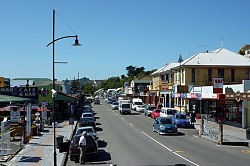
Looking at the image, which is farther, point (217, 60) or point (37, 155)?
point (217, 60)

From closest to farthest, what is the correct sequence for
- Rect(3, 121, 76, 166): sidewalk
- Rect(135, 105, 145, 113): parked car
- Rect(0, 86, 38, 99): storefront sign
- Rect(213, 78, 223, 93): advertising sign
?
Rect(3, 121, 76, 166): sidewalk → Rect(213, 78, 223, 93): advertising sign → Rect(0, 86, 38, 99): storefront sign → Rect(135, 105, 145, 113): parked car

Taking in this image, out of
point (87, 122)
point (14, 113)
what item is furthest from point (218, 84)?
point (14, 113)

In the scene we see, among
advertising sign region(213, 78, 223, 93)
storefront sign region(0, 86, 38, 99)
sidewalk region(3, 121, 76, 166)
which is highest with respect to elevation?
advertising sign region(213, 78, 223, 93)

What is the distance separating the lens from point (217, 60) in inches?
2089

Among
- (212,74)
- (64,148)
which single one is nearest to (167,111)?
(212,74)

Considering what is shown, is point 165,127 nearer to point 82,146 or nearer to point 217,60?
point 82,146

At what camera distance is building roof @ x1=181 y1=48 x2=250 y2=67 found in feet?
170

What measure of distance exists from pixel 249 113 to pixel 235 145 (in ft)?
32.4

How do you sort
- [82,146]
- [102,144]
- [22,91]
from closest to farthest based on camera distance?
[82,146] → [102,144] → [22,91]

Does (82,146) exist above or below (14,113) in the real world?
below

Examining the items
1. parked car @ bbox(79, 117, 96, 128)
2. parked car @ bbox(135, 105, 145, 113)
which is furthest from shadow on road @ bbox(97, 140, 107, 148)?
parked car @ bbox(135, 105, 145, 113)

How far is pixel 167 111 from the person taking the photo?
40.7m

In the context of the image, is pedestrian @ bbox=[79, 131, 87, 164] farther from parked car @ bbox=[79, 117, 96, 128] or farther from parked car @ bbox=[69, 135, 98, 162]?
parked car @ bbox=[79, 117, 96, 128]

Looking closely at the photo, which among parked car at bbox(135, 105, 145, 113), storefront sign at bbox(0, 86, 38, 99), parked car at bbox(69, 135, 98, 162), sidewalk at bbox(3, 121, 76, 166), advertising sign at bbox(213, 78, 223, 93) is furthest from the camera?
parked car at bbox(135, 105, 145, 113)
